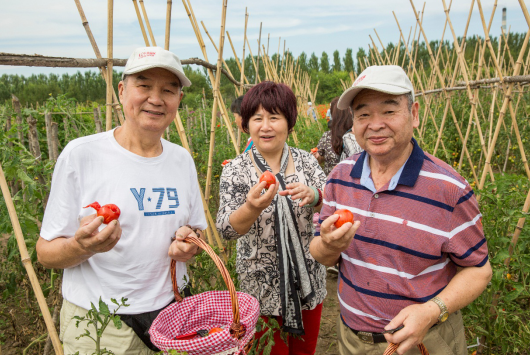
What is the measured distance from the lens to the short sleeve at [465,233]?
112cm

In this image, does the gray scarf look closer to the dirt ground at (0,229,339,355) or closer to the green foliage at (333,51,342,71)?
the dirt ground at (0,229,339,355)

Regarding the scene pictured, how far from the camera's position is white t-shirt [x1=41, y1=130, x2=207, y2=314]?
1214 mm

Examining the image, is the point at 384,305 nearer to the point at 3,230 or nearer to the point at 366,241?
the point at 366,241

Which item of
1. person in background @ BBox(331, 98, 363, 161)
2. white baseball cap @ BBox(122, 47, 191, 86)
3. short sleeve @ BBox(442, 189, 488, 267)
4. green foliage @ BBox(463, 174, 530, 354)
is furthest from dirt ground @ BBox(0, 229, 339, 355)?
white baseball cap @ BBox(122, 47, 191, 86)

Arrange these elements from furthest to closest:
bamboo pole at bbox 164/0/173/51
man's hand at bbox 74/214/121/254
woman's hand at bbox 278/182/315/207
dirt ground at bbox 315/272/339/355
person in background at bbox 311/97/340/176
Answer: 1. person in background at bbox 311/97/340/176
2. dirt ground at bbox 315/272/339/355
3. bamboo pole at bbox 164/0/173/51
4. woman's hand at bbox 278/182/315/207
5. man's hand at bbox 74/214/121/254

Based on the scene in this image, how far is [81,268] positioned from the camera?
1276 millimetres

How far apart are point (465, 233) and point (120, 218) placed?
1.11 meters

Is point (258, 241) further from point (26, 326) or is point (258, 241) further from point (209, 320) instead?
point (26, 326)

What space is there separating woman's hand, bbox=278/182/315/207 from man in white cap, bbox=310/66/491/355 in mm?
250

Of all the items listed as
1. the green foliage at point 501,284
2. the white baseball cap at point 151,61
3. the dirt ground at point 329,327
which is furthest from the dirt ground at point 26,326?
the white baseball cap at point 151,61

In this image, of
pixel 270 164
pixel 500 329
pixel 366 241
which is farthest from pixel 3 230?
pixel 500 329

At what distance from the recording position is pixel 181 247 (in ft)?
4.23

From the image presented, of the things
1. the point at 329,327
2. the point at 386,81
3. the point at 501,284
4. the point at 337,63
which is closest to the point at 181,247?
the point at 386,81

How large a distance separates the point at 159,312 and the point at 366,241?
779 mm
